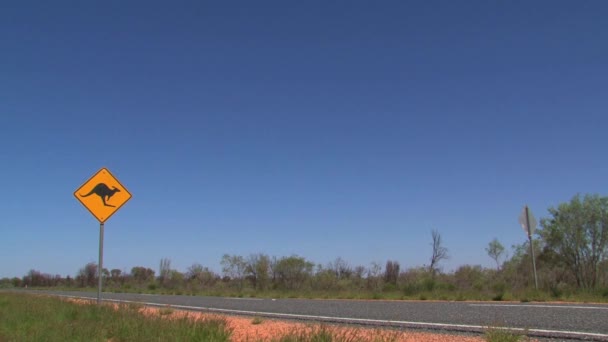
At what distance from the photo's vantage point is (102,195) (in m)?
12.1

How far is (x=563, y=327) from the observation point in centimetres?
794

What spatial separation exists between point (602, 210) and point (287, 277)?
20413 mm

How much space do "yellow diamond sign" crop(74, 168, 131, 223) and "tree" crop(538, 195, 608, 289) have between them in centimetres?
1882

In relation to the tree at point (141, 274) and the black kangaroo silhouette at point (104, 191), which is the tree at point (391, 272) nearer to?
the black kangaroo silhouette at point (104, 191)

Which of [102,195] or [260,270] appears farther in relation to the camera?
[260,270]

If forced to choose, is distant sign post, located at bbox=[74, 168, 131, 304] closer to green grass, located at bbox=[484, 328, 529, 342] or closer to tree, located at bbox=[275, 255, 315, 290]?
green grass, located at bbox=[484, 328, 529, 342]

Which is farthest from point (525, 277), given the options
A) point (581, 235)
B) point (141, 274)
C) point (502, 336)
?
point (141, 274)

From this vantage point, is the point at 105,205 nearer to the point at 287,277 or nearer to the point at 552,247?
the point at 552,247

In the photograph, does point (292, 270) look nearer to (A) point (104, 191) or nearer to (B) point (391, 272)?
(B) point (391, 272)

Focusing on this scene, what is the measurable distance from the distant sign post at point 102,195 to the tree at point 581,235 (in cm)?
1883

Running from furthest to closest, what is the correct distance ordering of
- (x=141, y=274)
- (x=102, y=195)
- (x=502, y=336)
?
(x=141, y=274), (x=102, y=195), (x=502, y=336)

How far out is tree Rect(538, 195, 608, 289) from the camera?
2216cm

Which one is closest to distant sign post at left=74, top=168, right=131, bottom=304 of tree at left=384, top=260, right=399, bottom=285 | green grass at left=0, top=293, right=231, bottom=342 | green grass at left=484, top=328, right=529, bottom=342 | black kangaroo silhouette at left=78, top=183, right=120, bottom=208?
black kangaroo silhouette at left=78, top=183, right=120, bottom=208

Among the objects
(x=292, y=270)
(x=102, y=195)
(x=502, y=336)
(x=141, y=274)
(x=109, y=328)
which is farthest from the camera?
(x=141, y=274)
